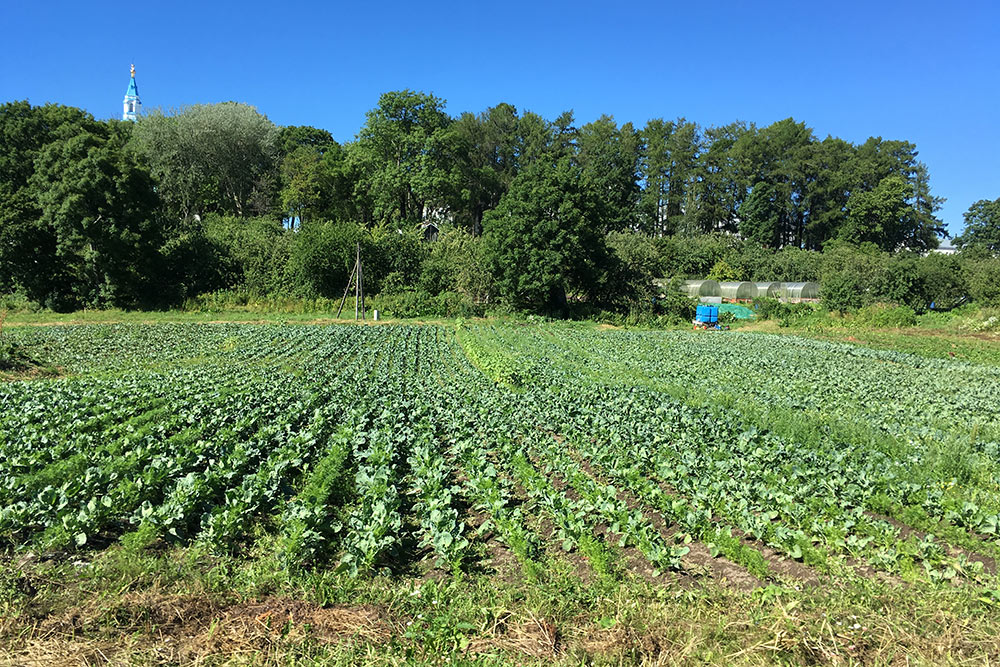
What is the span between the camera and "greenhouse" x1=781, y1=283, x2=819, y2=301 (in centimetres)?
4109

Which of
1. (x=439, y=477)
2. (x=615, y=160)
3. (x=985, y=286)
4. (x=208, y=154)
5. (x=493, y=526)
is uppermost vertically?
(x=615, y=160)

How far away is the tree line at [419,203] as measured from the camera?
29.7m

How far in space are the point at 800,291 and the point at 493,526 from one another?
4334 centimetres

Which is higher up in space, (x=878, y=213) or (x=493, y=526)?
(x=878, y=213)

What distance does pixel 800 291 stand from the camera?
4109 centimetres

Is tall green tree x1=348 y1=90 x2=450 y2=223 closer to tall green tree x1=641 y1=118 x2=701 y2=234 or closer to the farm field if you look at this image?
tall green tree x1=641 y1=118 x2=701 y2=234

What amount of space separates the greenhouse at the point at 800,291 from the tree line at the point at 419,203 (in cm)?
798

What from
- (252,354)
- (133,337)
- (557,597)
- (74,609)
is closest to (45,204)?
(133,337)

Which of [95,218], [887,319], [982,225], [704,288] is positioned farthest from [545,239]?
[982,225]

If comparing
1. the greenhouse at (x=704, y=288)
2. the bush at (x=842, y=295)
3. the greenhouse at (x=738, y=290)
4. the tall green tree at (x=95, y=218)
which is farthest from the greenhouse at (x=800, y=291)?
the tall green tree at (x=95, y=218)

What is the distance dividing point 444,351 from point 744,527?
48.9ft

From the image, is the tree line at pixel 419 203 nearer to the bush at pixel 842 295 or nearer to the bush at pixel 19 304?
the bush at pixel 19 304

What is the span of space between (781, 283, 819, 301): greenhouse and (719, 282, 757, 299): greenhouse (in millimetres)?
2346

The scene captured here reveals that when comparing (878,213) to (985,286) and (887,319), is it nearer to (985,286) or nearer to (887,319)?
(985,286)
